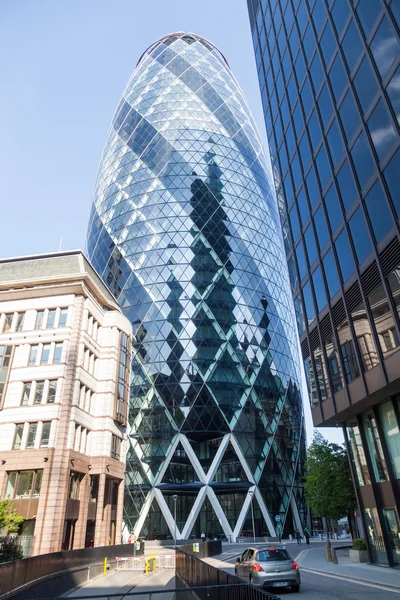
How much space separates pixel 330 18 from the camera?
73.8 feet

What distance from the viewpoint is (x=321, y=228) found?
78.8ft

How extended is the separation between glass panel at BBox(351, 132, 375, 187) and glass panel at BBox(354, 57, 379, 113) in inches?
53.5

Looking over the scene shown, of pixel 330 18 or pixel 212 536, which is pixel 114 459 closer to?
pixel 212 536

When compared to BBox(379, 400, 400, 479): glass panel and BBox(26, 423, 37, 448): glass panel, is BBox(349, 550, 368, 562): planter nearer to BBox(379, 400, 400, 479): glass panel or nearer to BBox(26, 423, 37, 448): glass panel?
BBox(379, 400, 400, 479): glass panel

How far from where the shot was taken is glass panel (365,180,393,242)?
17.2 meters

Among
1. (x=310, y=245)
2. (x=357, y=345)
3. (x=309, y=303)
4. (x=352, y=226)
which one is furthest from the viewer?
(x=309, y=303)

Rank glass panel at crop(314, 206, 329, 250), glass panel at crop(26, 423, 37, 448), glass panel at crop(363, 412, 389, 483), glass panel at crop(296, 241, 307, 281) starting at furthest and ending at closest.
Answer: glass panel at crop(26, 423, 37, 448) → glass panel at crop(296, 241, 307, 281) → glass panel at crop(314, 206, 329, 250) → glass panel at crop(363, 412, 389, 483)

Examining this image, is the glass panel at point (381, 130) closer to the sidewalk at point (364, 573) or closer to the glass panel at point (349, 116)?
the glass panel at point (349, 116)

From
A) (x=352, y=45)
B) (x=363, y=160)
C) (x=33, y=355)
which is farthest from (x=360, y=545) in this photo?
(x=33, y=355)

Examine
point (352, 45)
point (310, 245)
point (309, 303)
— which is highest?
point (352, 45)

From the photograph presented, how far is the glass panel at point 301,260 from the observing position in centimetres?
2677

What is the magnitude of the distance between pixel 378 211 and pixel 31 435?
25938 millimetres

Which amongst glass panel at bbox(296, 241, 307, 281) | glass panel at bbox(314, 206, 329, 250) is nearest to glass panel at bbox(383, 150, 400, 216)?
glass panel at bbox(314, 206, 329, 250)

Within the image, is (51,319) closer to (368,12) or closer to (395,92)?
(395,92)
